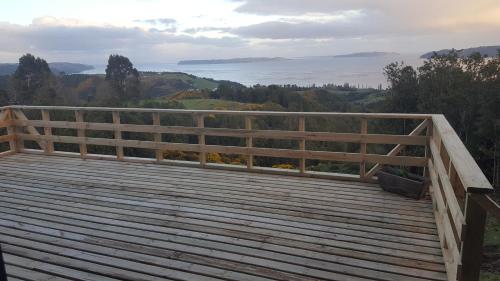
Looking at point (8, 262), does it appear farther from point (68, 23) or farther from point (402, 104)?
point (402, 104)

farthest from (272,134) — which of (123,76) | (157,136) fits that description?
(123,76)

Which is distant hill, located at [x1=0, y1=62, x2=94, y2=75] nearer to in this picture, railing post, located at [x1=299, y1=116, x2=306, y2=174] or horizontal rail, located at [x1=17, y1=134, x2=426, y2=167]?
horizontal rail, located at [x1=17, y1=134, x2=426, y2=167]

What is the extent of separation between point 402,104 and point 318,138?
75.7 ft

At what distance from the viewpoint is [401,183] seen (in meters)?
4.42

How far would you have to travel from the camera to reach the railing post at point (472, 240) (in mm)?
1894

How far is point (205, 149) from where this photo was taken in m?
5.71

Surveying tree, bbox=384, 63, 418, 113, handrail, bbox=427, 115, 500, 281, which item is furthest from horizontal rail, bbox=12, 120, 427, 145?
tree, bbox=384, 63, 418, 113

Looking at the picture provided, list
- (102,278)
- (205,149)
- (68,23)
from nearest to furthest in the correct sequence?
1. (102,278)
2. (205,149)
3. (68,23)

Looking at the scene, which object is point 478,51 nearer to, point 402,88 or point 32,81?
point 402,88

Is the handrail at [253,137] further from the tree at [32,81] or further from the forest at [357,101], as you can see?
the tree at [32,81]

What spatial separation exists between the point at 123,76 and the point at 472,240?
154 ft

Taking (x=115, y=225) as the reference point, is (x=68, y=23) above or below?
above

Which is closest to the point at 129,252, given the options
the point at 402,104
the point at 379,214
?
the point at 379,214

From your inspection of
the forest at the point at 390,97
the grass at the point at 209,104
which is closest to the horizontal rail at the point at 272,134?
the forest at the point at 390,97
